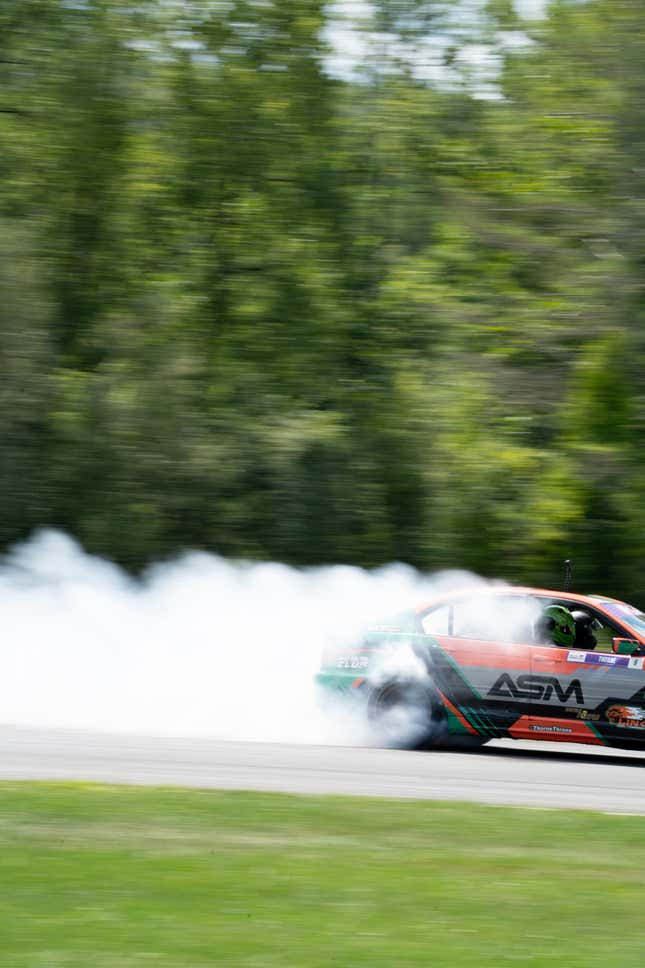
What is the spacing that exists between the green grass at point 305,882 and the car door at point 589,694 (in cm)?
256

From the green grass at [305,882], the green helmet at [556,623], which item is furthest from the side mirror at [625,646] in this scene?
the green grass at [305,882]

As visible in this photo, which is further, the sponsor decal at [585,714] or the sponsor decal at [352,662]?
the sponsor decal at [352,662]

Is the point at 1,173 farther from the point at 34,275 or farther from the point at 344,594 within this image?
the point at 344,594

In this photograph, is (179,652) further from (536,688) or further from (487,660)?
(536,688)

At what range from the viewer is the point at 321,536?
884 inches

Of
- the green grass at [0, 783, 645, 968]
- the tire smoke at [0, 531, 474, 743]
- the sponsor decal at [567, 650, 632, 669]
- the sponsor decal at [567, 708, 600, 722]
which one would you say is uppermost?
the green grass at [0, 783, 645, 968]

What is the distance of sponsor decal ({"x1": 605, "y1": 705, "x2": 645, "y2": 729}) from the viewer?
1073cm

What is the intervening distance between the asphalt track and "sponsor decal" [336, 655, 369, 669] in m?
0.73

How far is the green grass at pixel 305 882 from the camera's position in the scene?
16.7ft

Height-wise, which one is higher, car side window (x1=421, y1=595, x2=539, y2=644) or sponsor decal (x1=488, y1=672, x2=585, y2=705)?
car side window (x1=421, y1=595, x2=539, y2=644)

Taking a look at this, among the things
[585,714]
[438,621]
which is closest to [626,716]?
[585,714]

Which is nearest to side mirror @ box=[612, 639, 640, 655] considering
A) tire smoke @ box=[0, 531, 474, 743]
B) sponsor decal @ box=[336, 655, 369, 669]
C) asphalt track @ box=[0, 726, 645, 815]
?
asphalt track @ box=[0, 726, 645, 815]

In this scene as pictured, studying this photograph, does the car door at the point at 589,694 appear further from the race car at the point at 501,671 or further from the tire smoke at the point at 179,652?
the tire smoke at the point at 179,652

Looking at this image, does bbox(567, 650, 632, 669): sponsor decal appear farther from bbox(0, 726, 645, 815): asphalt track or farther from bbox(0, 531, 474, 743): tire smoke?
bbox(0, 531, 474, 743): tire smoke
